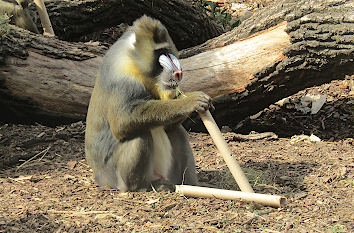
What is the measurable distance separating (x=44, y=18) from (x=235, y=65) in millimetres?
3219

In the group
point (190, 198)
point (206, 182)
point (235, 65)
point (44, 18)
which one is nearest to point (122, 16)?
point (44, 18)

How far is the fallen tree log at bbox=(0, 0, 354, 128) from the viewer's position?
570 cm

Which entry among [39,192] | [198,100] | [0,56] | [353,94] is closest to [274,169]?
[198,100]

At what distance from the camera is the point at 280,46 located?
18.9 ft

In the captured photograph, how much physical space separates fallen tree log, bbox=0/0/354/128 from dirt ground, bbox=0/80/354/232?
0.51 m

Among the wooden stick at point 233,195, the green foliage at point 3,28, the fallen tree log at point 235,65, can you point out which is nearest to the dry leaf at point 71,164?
the fallen tree log at point 235,65

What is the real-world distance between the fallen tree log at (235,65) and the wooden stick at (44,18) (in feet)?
3.58

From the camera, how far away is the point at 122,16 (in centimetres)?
830

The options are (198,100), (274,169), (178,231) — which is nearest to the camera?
(178,231)

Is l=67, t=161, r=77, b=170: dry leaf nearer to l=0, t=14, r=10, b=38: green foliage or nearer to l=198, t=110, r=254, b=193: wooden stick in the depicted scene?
l=0, t=14, r=10, b=38: green foliage

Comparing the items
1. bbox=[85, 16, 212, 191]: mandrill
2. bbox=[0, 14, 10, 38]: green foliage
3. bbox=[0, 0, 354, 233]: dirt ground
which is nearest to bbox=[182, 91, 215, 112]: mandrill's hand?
bbox=[85, 16, 212, 191]: mandrill

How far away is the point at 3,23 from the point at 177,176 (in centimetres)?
309

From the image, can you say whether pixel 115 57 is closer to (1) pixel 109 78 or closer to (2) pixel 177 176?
(1) pixel 109 78

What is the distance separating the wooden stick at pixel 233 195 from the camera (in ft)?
12.6
